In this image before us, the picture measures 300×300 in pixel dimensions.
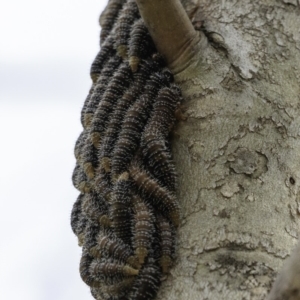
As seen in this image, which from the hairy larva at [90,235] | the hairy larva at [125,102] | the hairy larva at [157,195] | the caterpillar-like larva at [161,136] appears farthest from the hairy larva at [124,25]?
the hairy larva at [90,235]

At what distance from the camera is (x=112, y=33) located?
94.6 inches

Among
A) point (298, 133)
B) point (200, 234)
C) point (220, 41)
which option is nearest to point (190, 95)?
point (220, 41)

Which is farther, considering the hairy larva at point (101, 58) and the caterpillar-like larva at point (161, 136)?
the hairy larva at point (101, 58)

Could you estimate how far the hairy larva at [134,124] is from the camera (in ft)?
6.43

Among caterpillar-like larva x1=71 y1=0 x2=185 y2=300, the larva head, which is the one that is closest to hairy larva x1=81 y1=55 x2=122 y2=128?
caterpillar-like larva x1=71 y1=0 x2=185 y2=300

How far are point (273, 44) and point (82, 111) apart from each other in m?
0.71

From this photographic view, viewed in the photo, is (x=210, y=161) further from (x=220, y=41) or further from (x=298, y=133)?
(x=220, y=41)

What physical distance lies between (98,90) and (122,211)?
54 cm

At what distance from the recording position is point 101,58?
7.69 feet

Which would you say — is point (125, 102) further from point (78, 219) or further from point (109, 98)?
point (78, 219)

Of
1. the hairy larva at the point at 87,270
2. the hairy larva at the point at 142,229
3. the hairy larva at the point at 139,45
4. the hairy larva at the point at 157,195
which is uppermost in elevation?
the hairy larva at the point at 139,45

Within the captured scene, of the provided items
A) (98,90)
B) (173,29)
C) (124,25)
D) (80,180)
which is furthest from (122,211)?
(124,25)

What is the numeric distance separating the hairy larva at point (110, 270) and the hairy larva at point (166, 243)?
0.08 meters

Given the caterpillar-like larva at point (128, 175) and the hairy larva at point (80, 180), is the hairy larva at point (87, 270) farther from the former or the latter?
the hairy larva at point (80, 180)
